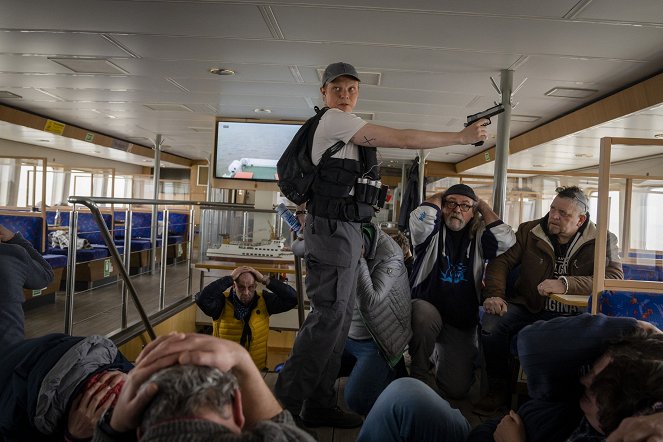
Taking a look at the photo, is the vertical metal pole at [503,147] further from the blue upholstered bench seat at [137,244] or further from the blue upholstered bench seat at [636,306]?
the blue upholstered bench seat at [137,244]

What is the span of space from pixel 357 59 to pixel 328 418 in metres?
2.76

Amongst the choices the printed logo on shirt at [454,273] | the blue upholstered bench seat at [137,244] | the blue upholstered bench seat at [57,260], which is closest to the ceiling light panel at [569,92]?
the printed logo on shirt at [454,273]

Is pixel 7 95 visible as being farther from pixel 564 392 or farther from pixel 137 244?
pixel 564 392

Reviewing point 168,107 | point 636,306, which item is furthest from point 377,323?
point 168,107

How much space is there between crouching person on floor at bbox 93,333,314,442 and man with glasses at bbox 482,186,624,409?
229cm

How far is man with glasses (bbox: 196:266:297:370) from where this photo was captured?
3672mm

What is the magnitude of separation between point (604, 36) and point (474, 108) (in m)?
2.51

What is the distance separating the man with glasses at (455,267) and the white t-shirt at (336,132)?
0.69m

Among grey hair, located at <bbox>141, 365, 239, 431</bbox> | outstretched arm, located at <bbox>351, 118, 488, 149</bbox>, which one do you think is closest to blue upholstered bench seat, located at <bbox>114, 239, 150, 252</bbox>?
outstretched arm, located at <bbox>351, 118, 488, 149</bbox>

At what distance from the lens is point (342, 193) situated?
2418 mm

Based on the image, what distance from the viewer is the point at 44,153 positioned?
39.9ft

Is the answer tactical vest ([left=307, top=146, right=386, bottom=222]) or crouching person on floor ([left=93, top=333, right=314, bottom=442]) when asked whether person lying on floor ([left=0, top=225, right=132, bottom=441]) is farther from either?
tactical vest ([left=307, top=146, right=386, bottom=222])

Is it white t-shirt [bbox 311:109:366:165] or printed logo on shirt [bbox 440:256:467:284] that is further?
printed logo on shirt [bbox 440:256:467:284]

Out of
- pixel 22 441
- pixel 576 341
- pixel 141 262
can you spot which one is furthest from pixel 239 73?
pixel 141 262
